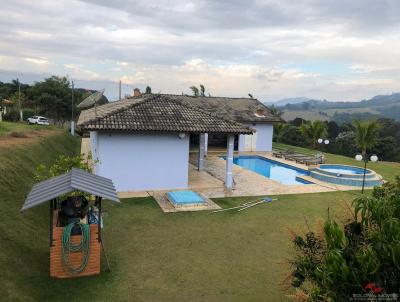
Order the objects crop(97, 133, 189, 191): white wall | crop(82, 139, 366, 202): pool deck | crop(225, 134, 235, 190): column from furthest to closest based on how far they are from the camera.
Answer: crop(225, 134, 235, 190): column
crop(82, 139, 366, 202): pool deck
crop(97, 133, 189, 191): white wall

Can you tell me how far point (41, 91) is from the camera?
50625 millimetres

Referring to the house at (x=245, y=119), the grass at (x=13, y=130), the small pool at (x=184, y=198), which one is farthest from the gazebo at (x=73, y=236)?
the house at (x=245, y=119)

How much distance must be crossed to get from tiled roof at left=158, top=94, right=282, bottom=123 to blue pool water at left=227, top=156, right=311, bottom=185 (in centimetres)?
438

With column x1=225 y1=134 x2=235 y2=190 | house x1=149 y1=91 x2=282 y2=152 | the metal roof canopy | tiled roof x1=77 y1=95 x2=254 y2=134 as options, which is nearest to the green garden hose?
the metal roof canopy

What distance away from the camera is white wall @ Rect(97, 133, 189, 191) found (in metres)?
16.9

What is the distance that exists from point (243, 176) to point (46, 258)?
1435 centimetres

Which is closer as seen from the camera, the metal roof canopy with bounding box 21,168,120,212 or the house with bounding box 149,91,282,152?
the metal roof canopy with bounding box 21,168,120,212

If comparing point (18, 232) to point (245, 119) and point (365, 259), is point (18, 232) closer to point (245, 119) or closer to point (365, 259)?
point (365, 259)

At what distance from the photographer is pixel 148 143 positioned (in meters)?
17.4

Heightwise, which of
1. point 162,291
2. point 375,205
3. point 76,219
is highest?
point 375,205

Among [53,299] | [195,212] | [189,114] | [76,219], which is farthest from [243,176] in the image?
[53,299]

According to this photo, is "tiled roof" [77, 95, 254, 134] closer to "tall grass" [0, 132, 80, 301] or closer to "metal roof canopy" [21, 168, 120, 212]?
"tall grass" [0, 132, 80, 301]

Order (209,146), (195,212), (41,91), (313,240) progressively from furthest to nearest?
(41,91)
(209,146)
(195,212)
(313,240)

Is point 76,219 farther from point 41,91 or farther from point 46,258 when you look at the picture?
point 41,91
